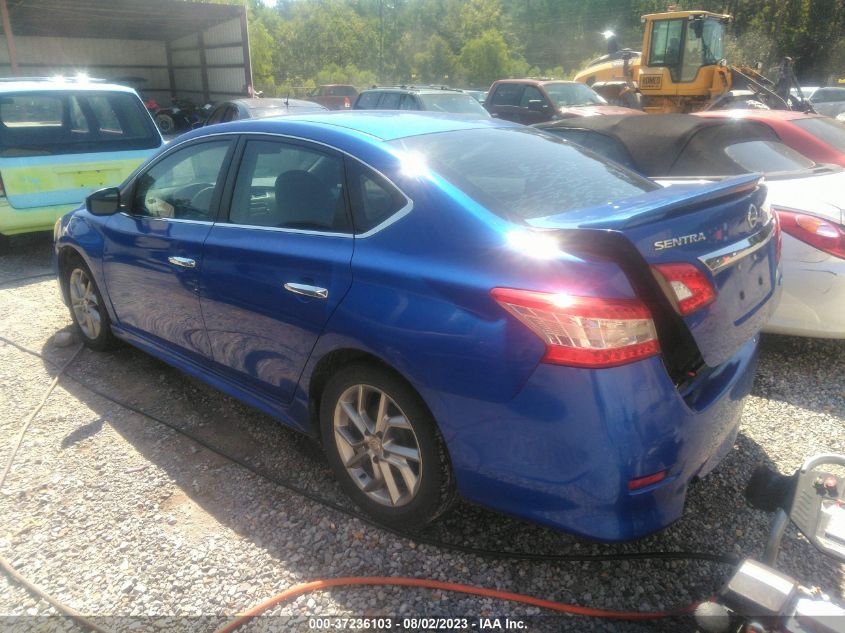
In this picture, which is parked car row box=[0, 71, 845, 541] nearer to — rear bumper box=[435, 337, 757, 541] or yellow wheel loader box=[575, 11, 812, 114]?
rear bumper box=[435, 337, 757, 541]

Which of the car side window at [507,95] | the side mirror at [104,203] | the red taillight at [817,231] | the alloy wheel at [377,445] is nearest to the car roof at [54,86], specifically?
the side mirror at [104,203]

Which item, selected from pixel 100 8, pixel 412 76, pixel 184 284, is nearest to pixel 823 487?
pixel 184 284

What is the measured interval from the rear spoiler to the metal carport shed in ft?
60.6

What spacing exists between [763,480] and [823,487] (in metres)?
0.16

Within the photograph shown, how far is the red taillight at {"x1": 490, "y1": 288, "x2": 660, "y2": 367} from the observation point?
1.99m

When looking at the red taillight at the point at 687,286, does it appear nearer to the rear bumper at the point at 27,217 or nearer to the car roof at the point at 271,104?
the rear bumper at the point at 27,217

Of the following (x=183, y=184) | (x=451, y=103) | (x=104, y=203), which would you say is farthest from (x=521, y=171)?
(x=451, y=103)

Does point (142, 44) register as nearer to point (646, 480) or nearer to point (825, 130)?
point (825, 130)

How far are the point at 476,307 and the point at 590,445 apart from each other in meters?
0.55

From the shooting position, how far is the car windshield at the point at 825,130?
5.32 metres

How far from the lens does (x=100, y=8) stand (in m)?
20.1

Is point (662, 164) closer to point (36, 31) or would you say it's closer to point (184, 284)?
point (184, 284)

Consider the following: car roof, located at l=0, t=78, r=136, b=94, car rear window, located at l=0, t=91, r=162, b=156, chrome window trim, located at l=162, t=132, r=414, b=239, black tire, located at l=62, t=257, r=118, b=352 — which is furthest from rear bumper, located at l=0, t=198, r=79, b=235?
chrome window trim, located at l=162, t=132, r=414, b=239

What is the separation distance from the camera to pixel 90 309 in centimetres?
450
